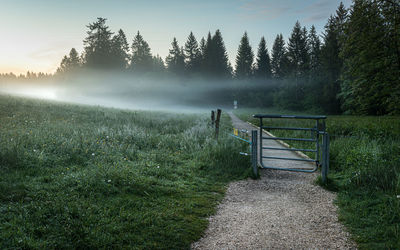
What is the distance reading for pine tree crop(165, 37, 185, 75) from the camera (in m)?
68.8

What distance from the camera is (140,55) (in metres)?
65.9

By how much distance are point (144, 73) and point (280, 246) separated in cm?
6418

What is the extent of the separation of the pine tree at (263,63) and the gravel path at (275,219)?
66451 mm

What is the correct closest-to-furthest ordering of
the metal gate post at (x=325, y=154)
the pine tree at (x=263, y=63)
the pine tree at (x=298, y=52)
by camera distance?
1. the metal gate post at (x=325, y=154)
2. the pine tree at (x=298, y=52)
3. the pine tree at (x=263, y=63)

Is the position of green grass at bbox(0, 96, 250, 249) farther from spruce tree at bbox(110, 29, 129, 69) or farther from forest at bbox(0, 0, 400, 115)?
spruce tree at bbox(110, 29, 129, 69)

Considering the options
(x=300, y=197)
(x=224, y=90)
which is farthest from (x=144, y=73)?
(x=300, y=197)

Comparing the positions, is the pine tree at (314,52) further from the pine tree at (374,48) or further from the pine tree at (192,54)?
the pine tree at (374,48)

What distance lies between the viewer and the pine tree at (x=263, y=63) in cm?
6962

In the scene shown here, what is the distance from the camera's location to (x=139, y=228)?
3920 mm

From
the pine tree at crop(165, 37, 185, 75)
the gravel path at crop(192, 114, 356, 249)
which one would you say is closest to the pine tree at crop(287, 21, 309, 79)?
the pine tree at crop(165, 37, 185, 75)

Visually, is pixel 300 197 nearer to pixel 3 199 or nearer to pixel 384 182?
pixel 384 182

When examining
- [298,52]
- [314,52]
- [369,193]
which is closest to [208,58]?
[298,52]

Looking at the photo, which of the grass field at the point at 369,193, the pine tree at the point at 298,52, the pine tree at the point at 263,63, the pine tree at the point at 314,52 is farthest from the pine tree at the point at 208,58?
the grass field at the point at 369,193

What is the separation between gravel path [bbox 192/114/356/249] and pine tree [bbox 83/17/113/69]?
189 feet
